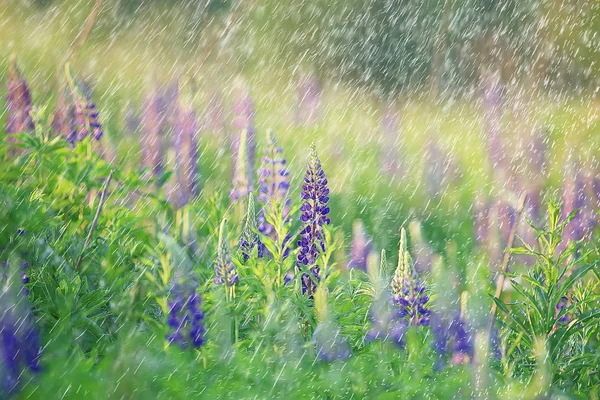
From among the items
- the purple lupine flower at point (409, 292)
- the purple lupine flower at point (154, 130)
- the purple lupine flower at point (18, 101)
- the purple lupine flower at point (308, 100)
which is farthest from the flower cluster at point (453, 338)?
the purple lupine flower at point (308, 100)

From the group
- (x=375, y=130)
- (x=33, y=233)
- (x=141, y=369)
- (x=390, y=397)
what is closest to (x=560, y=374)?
(x=390, y=397)

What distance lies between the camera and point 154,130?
2639 mm

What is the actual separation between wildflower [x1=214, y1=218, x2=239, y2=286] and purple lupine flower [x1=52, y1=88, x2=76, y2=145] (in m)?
0.65

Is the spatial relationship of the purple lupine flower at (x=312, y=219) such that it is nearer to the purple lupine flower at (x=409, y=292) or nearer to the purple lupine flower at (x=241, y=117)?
the purple lupine flower at (x=409, y=292)

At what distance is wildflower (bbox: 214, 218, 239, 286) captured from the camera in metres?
1.49

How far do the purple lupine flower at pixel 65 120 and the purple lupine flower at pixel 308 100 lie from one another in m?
2.04

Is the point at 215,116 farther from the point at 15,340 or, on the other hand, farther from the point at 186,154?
the point at 15,340

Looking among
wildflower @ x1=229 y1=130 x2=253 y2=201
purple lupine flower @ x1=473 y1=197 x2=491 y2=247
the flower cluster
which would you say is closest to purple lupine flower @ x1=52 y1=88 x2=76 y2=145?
wildflower @ x1=229 y1=130 x2=253 y2=201

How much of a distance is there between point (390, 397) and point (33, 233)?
73 cm

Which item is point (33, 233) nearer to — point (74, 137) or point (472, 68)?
point (74, 137)

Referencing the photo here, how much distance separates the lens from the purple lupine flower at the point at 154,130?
Answer: 97.6 inches

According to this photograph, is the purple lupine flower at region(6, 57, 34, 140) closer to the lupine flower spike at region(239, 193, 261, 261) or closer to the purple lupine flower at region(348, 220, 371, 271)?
the lupine flower spike at region(239, 193, 261, 261)

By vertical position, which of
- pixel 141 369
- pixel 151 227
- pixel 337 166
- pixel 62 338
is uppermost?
pixel 141 369

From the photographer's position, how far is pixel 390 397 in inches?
49.3
